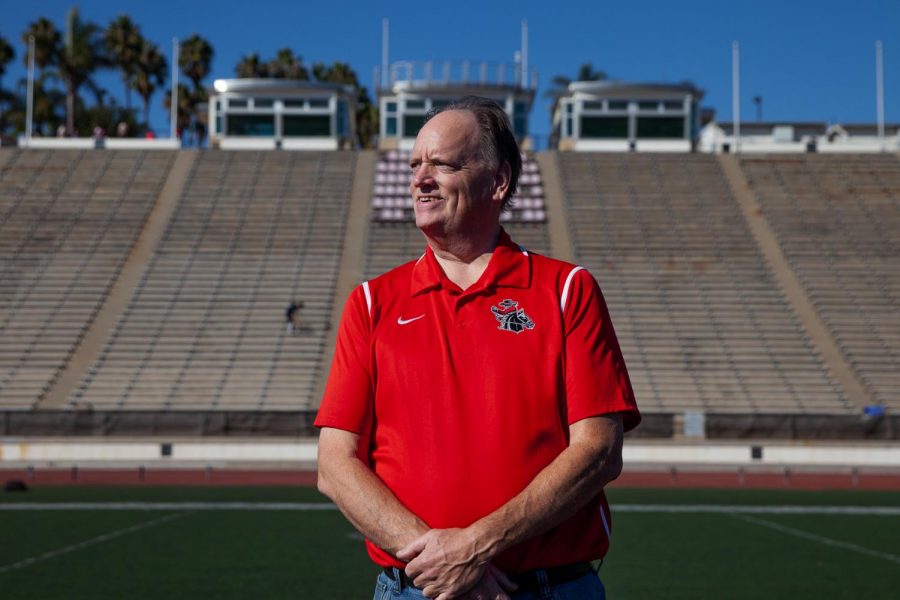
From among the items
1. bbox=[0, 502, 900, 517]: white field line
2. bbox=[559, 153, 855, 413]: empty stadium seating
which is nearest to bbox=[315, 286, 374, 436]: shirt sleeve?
bbox=[0, 502, 900, 517]: white field line

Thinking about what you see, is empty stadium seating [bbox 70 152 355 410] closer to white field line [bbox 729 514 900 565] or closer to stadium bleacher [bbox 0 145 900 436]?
stadium bleacher [bbox 0 145 900 436]

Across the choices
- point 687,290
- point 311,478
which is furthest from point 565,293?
point 687,290

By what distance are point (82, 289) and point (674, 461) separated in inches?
804

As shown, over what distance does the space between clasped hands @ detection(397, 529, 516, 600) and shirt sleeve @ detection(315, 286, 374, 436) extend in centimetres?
41

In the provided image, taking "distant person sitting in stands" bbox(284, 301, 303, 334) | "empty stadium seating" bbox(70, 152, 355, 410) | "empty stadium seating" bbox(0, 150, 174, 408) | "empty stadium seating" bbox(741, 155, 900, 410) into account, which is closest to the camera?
"empty stadium seating" bbox(70, 152, 355, 410)

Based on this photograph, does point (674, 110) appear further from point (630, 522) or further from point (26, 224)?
point (630, 522)

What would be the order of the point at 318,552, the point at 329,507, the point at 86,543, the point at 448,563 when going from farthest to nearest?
the point at 329,507 → the point at 86,543 → the point at 318,552 → the point at 448,563

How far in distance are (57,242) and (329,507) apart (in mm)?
24589

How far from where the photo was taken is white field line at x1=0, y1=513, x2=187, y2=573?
12.5m

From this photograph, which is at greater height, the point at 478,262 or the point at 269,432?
the point at 478,262

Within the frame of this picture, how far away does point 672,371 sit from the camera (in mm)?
31875

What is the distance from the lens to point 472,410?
3.03 metres

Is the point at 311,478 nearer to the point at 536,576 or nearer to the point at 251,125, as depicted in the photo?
the point at 536,576

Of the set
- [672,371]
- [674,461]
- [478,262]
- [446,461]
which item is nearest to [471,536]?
[446,461]
